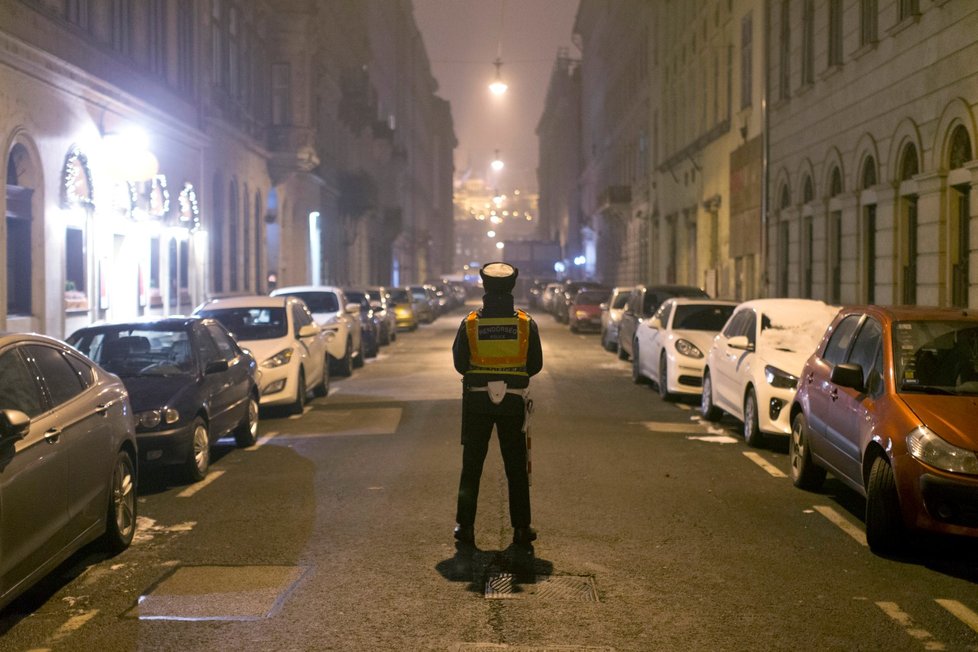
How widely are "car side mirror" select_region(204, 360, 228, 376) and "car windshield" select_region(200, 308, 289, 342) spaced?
4.85 metres

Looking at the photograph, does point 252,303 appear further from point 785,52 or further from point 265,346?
point 785,52

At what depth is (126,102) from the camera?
2511 centimetres

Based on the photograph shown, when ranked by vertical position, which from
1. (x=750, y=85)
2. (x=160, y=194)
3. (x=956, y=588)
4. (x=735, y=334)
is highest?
(x=750, y=85)

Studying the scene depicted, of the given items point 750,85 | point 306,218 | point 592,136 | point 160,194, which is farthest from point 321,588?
point 592,136

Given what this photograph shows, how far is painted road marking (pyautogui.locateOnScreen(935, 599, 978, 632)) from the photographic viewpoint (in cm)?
636

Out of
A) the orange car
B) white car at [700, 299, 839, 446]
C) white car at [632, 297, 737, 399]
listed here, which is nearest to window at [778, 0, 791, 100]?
white car at [632, 297, 737, 399]

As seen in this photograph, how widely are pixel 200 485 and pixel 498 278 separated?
415 cm

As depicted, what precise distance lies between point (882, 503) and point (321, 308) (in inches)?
650

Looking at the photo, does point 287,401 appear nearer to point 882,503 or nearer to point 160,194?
point 882,503

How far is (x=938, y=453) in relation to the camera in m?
7.53

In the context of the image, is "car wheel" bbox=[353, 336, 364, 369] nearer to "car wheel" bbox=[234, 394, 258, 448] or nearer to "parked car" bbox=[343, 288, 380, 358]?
"parked car" bbox=[343, 288, 380, 358]

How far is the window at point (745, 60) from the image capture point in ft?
114

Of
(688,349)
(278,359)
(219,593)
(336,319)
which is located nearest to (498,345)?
(219,593)

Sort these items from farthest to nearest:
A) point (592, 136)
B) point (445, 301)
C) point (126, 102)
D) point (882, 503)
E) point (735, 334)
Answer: point (592, 136), point (445, 301), point (126, 102), point (735, 334), point (882, 503)
